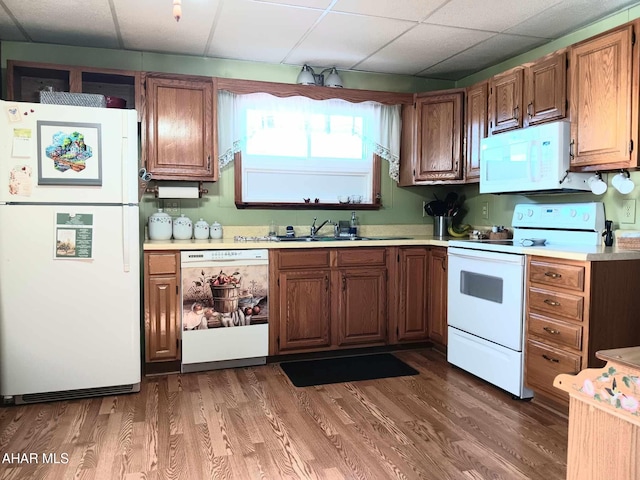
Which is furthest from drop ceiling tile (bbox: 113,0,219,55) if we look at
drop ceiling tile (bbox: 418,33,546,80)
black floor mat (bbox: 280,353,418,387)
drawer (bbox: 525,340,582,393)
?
drawer (bbox: 525,340,582,393)

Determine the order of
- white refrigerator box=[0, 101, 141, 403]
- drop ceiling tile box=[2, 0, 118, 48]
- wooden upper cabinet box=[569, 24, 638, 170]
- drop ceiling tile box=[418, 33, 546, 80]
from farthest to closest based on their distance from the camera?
drop ceiling tile box=[418, 33, 546, 80], drop ceiling tile box=[2, 0, 118, 48], white refrigerator box=[0, 101, 141, 403], wooden upper cabinet box=[569, 24, 638, 170]

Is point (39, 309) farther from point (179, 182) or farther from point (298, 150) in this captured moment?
point (298, 150)

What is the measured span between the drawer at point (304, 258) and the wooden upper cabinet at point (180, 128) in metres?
0.80

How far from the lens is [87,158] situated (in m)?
2.79

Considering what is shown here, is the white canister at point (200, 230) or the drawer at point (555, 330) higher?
the white canister at point (200, 230)

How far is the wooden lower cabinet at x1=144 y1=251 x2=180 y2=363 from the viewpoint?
3.21m

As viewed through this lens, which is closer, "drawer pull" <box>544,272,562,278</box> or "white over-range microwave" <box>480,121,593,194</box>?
"drawer pull" <box>544,272,562,278</box>

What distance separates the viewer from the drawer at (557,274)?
98.7 inches

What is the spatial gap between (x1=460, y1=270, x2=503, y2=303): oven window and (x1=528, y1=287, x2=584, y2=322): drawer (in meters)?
0.25

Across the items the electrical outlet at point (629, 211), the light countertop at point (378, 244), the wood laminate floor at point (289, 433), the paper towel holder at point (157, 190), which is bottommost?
the wood laminate floor at point (289, 433)

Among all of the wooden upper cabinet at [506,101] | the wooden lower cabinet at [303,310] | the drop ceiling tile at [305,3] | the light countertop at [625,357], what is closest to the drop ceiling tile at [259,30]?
the drop ceiling tile at [305,3]

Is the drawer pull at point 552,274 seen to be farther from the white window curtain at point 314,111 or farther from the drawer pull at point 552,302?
the white window curtain at point 314,111

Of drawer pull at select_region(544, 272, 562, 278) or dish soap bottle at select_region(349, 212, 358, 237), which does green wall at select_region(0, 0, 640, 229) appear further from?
drawer pull at select_region(544, 272, 562, 278)

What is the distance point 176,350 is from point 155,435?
0.94 m
